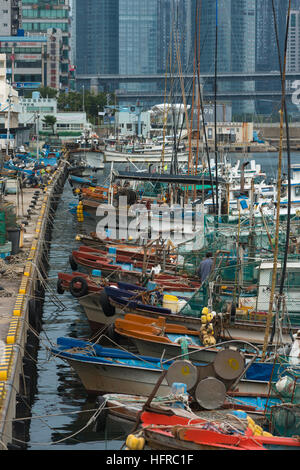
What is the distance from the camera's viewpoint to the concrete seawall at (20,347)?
13820mm

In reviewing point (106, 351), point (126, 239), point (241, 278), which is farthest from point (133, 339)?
point (126, 239)

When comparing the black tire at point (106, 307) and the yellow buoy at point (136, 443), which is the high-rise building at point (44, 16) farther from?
the yellow buoy at point (136, 443)

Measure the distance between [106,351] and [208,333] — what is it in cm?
233

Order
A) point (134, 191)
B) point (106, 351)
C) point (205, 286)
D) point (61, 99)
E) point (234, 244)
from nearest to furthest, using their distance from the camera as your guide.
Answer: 1. point (106, 351)
2. point (205, 286)
3. point (234, 244)
4. point (134, 191)
5. point (61, 99)

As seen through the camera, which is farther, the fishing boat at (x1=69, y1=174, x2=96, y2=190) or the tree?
the tree

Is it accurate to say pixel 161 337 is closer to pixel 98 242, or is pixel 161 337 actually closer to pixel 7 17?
pixel 98 242

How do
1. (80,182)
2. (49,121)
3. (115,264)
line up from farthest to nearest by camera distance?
1. (49,121)
2. (80,182)
3. (115,264)

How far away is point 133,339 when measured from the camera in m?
17.6

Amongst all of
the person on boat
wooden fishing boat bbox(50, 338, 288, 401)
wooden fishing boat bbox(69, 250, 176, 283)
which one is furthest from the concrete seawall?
the person on boat

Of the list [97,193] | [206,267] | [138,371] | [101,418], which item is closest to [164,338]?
[138,371]

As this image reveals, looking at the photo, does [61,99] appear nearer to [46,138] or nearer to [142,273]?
[46,138]

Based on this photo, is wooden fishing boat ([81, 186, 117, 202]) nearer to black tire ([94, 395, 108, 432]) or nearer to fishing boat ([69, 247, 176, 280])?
fishing boat ([69, 247, 176, 280])

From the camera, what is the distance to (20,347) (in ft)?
54.7

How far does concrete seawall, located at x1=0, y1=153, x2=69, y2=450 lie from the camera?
13820mm
